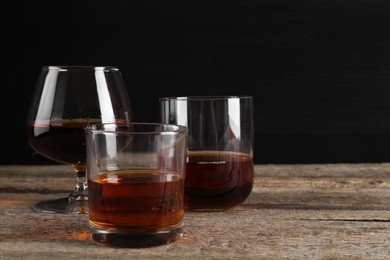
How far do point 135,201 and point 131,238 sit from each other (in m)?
0.05

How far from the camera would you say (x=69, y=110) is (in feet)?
3.33

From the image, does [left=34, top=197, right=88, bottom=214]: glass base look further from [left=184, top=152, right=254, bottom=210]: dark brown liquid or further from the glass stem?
[left=184, top=152, right=254, bottom=210]: dark brown liquid

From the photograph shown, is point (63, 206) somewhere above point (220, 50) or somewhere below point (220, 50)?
below

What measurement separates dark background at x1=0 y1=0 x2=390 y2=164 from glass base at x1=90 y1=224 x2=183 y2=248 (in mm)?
910

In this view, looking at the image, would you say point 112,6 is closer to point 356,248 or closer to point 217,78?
point 217,78

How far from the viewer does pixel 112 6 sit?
5.58 feet

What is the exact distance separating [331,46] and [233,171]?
83cm

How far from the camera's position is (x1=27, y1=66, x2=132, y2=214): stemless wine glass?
1.01 metres

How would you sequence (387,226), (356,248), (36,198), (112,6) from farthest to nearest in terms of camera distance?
(112,6), (36,198), (387,226), (356,248)

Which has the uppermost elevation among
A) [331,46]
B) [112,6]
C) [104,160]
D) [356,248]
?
[112,6]

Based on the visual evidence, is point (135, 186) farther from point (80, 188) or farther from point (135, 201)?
point (80, 188)

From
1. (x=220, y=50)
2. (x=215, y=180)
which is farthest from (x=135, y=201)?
(x=220, y=50)

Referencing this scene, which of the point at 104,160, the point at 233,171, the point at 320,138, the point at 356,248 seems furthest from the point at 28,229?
the point at 320,138

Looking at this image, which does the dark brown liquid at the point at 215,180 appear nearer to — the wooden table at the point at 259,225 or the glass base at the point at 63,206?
the wooden table at the point at 259,225
